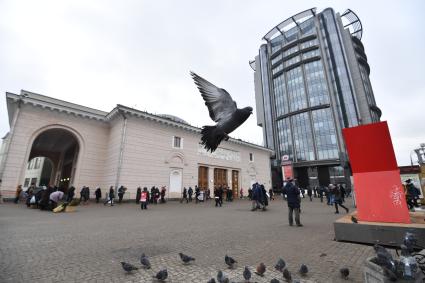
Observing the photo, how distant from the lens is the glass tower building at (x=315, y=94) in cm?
5634

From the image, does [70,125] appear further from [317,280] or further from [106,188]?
[317,280]

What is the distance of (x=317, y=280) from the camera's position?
11.1 ft

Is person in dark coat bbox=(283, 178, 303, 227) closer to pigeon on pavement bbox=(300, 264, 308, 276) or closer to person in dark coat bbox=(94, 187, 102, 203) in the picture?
pigeon on pavement bbox=(300, 264, 308, 276)

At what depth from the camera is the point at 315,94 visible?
6159cm

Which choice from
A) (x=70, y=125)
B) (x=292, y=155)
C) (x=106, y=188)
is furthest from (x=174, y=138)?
(x=292, y=155)

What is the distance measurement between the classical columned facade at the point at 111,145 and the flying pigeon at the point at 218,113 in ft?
58.7

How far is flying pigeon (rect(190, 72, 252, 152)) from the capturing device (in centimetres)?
374

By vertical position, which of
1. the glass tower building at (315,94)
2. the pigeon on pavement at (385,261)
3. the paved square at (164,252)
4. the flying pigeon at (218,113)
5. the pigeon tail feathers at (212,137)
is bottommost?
the paved square at (164,252)

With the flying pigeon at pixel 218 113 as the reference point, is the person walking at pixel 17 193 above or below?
below

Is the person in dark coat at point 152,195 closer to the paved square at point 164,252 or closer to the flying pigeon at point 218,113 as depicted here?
the paved square at point 164,252

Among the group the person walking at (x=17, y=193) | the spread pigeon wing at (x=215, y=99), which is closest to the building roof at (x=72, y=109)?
the person walking at (x=17, y=193)

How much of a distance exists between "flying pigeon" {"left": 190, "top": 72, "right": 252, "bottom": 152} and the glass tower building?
50461 mm

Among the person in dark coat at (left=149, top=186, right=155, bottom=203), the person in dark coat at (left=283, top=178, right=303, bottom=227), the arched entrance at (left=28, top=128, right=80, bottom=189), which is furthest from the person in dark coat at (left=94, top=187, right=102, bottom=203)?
the person in dark coat at (left=283, top=178, right=303, bottom=227)

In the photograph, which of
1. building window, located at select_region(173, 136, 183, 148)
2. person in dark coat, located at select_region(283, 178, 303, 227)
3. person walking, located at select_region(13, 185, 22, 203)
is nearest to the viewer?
person in dark coat, located at select_region(283, 178, 303, 227)
